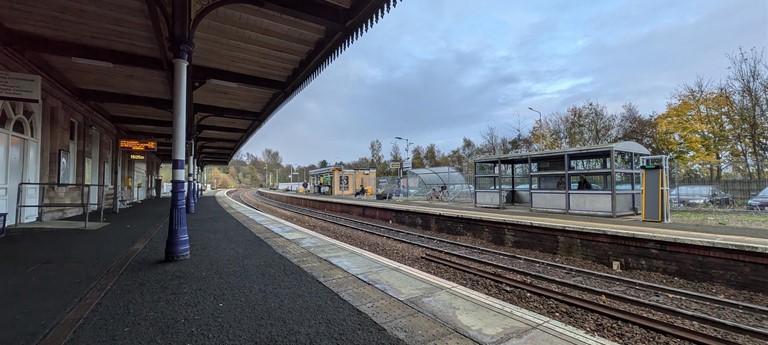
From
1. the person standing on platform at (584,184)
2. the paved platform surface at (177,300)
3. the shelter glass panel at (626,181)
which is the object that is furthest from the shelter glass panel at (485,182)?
the paved platform surface at (177,300)

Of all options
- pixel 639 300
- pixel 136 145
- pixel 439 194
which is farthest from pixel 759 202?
pixel 136 145

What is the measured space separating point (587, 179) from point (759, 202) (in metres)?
7.27

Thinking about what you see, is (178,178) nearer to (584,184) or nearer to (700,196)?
(584,184)

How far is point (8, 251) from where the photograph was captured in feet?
19.9

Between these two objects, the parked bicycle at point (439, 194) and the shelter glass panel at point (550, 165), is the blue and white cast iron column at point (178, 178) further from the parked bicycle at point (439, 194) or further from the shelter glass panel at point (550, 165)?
the parked bicycle at point (439, 194)

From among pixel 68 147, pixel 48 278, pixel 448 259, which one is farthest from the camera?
pixel 68 147

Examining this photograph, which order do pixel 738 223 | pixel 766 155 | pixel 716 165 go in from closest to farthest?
1. pixel 738 223
2. pixel 716 165
3. pixel 766 155

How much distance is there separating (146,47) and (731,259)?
46.3 ft

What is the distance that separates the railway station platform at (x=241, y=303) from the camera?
9.99 ft

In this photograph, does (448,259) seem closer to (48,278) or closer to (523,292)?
(523,292)

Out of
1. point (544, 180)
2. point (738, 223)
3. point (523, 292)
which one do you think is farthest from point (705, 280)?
point (544, 180)

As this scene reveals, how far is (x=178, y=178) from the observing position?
Result: 594cm

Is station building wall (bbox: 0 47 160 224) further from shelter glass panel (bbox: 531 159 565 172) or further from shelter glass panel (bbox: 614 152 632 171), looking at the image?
shelter glass panel (bbox: 614 152 632 171)

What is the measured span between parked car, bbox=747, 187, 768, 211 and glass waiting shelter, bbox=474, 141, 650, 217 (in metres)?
5.22
